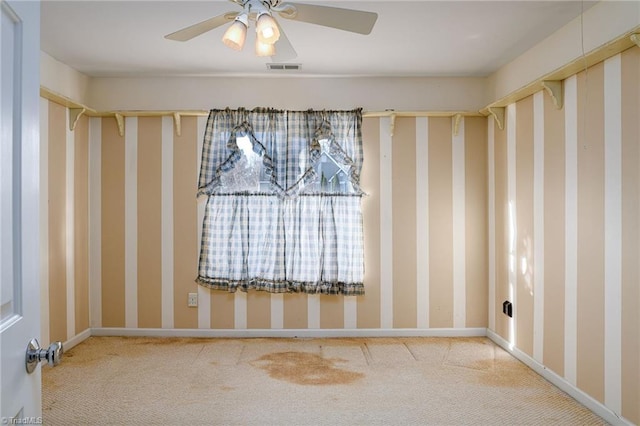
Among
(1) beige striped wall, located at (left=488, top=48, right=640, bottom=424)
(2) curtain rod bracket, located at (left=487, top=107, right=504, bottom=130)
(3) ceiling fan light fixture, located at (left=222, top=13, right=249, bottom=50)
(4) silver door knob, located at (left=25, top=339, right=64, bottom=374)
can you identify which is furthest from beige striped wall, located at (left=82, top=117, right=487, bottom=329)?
(4) silver door knob, located at (left=25, top=339, right=64, bottom=374)

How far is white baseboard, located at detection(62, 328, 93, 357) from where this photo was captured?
3850 mm

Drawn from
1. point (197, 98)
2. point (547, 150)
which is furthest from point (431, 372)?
point (197, 98)

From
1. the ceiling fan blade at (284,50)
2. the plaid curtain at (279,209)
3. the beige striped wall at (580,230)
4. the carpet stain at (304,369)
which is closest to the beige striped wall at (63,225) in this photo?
the plaid curtain at (279,209)

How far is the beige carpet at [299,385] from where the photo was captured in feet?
8.67

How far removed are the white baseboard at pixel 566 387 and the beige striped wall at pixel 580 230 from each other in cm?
3

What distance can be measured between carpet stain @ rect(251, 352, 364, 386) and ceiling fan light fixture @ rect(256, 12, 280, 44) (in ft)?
7.31

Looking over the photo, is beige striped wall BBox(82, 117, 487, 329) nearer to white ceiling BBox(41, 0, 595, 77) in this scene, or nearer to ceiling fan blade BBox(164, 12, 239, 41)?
white ceiling BBox(41, 0, 595, 77)

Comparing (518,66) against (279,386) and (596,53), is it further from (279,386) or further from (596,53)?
(279,386)

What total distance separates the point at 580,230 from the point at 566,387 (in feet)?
3.40

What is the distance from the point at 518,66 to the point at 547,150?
36.9 inches

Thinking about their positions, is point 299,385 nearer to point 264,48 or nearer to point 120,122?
point 264,48

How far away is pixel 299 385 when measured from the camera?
310cm

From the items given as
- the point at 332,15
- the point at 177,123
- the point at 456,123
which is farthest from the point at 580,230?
the point at 177,123

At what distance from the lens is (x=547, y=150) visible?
3207 millimetres
